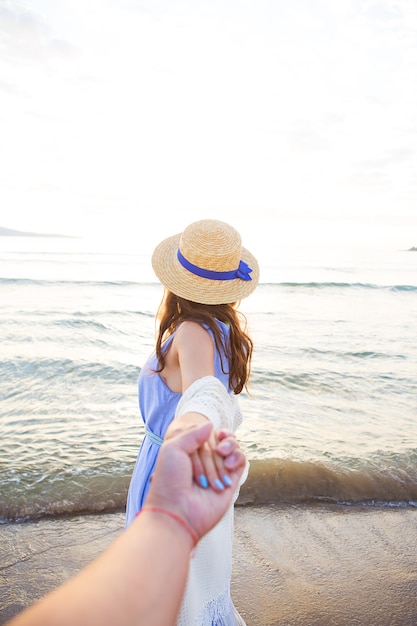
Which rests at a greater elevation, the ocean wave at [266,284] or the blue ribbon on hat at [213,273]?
the blue ribbon on hat at [213,273]

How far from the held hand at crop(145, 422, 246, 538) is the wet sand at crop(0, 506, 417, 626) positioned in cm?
224

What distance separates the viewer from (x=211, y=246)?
2.09 m

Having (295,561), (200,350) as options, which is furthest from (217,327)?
(295,561)

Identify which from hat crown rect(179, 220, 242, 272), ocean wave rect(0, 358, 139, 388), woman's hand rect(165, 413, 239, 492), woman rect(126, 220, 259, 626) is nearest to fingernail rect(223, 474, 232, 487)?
woman's hand rect(165, 413, 239, 492)

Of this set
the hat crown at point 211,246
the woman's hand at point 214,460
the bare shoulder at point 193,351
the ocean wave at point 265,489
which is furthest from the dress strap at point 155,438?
the ocean wave at point 265,489

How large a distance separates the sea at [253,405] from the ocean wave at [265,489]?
12 mm

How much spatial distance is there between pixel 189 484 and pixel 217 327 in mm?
981

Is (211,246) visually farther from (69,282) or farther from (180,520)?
(69,282)

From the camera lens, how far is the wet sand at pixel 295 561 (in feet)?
9.91

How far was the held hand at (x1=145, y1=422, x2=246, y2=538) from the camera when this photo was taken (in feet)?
3.36

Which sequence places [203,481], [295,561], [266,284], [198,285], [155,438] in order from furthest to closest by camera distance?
1. [266,284]
2. [295,561]
3. [155,438]
4. [198,285]
5. [203,481]

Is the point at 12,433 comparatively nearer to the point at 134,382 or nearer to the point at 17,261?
the point at 134,382

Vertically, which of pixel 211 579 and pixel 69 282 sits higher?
pixel 69 282

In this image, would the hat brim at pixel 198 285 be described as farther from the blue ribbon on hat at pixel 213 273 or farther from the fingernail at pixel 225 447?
the fingernail at pixel 225 447
